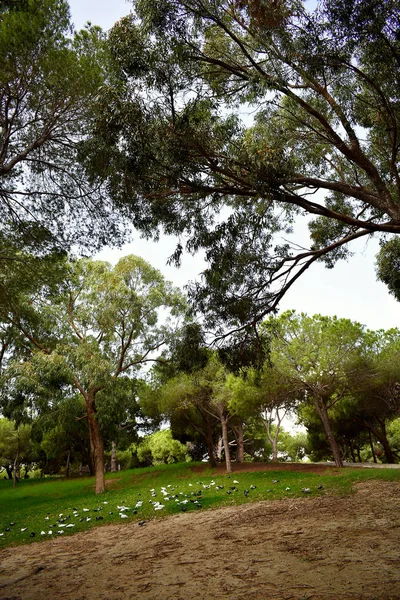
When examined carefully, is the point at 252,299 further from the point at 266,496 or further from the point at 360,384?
the point at 360,384

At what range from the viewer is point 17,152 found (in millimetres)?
8992

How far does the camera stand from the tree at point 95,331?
17391 mm

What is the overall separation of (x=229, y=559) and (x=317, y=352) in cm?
1733

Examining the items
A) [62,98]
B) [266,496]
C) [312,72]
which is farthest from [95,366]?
[312,72]

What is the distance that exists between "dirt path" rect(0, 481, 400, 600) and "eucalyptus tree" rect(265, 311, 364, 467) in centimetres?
1263

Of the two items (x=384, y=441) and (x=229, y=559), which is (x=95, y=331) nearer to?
(x=229, y=559)

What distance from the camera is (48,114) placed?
8.83m

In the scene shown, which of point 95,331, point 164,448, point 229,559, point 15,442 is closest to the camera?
point 229,559

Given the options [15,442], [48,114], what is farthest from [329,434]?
[15,442]

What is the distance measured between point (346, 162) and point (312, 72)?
4.25 metres

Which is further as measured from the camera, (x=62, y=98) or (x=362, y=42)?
(x=62, y=98)

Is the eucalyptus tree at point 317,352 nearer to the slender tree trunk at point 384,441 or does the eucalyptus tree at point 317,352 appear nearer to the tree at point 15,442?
the slender tree trunk at point 384,441

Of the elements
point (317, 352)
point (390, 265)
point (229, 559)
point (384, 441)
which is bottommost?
point (384, 441)

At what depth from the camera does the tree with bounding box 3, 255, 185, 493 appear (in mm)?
17391
